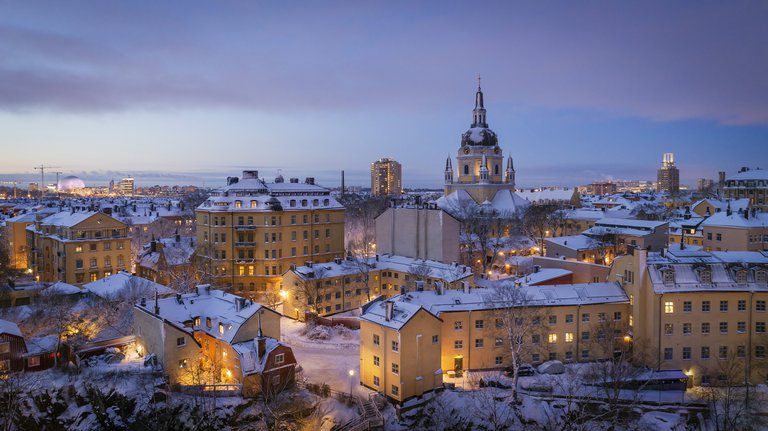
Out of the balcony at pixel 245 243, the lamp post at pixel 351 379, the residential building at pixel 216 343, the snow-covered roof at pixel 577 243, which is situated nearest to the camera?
the residential building at pixel 216 343

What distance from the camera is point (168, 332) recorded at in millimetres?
34188

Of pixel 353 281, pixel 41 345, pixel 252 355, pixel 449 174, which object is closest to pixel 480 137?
pixel 449 174

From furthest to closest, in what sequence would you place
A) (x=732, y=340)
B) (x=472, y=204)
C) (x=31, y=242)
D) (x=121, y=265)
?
(x=472, y=204), (x=31, y=242), (x=121, y=265), (x=732, y=340)

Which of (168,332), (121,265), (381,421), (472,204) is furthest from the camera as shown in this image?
(472,204)

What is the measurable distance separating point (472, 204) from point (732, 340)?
5498 cm

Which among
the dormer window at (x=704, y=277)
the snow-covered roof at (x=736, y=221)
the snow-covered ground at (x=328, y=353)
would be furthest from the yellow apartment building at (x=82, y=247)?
the snow-covered roof at (x=736, y=221)

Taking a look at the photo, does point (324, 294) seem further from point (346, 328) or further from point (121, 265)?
point (121, 265)

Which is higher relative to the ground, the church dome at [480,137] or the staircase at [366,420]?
the church dome at [480,137]

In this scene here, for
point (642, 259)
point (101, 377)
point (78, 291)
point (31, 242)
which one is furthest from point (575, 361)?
point (31, 242)

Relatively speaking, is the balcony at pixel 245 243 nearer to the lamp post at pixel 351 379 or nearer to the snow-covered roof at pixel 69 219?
the snow-covered roof at pixel 69 219

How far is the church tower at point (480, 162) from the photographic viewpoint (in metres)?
94.7

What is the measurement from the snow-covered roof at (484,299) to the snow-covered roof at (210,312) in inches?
320

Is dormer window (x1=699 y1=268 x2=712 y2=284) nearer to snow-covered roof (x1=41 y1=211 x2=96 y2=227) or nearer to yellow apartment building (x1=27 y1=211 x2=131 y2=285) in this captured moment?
yellow apartment building (x1=27 y1=211 x2=131 y2=285)

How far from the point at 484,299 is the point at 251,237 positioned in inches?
1233
